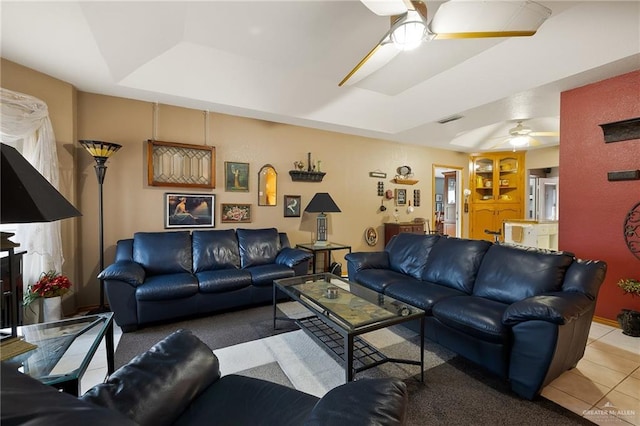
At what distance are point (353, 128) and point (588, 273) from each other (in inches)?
140

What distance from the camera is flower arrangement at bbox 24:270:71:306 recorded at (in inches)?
105

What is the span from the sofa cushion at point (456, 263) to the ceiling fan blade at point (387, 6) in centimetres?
223

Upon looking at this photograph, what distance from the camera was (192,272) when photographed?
3475mm

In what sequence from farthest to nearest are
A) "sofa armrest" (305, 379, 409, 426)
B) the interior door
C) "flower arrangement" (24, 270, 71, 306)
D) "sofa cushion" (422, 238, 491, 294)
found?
1. the interior door
2. "sofa cushion" (422, 238, 491, 294)
3. "flower arrangement" (24, 270, 71, 306)
4. "sofa armrest" (305, 379, 409, 426)

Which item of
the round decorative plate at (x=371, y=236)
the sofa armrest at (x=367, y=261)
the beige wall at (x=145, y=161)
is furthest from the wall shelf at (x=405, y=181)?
the sofa armrest at (x=367, y=261)

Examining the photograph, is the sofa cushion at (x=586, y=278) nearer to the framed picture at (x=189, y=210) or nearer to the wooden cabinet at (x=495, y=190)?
the framed picture at (x=189, y=210)

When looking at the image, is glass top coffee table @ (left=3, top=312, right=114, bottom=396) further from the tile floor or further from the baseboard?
the baseboard

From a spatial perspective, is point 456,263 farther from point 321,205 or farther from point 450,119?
point 450,119

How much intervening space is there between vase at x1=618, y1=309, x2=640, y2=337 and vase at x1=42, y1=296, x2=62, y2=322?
5.64 m

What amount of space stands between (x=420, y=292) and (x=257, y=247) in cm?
224

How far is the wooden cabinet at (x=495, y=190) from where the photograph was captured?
6.83m

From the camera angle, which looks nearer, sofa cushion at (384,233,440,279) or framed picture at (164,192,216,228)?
sofa cushion at (384,233,440,279)

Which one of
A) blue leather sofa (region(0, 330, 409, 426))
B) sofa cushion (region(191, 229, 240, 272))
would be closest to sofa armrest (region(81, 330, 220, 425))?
blue leather sofa (region(0, 330, 409, 426))

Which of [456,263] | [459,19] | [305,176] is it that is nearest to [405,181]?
[305,176]
